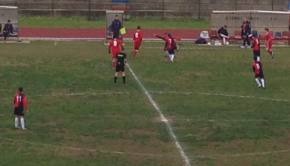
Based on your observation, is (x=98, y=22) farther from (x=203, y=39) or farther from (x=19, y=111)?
(x=19, y=111)

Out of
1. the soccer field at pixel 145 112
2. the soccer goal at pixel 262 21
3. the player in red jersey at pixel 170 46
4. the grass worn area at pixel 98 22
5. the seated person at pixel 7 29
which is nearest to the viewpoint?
the soccer field at pixel 145 112

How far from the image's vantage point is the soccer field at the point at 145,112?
19516mm

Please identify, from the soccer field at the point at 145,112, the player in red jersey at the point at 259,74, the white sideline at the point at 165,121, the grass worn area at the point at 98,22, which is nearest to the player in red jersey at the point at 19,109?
the soccer field at the point at 145,112

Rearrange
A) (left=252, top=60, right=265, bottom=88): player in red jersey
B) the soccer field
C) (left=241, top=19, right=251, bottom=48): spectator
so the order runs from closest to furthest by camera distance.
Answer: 1. the soccer field
2. (left=252, top=60, right=265, bottom=88): player in red jersey
3. (left=241, top=19, right=251, bottom=48): spectator

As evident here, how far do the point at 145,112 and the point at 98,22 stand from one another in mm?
41440

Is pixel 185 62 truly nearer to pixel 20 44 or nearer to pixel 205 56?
pixel 205 56

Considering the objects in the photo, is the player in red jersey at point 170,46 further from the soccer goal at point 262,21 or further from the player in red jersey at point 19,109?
the player in red jersey at point 19,109

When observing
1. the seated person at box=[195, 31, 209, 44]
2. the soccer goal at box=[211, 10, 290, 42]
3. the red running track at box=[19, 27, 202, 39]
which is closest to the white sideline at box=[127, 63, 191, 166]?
the seated person at box=[195, 31, 209, 44]

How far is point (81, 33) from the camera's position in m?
56.9

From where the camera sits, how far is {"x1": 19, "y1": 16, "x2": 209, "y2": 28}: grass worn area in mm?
62719

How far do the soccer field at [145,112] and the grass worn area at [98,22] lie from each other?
71.1 ft

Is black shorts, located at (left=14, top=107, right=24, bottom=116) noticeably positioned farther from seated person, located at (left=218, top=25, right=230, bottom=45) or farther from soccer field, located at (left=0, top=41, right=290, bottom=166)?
seated person, located at (left=218, top=25, right=230, bottom=45)

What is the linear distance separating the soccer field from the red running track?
45.8 ft

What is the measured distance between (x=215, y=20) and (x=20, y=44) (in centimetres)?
1372
